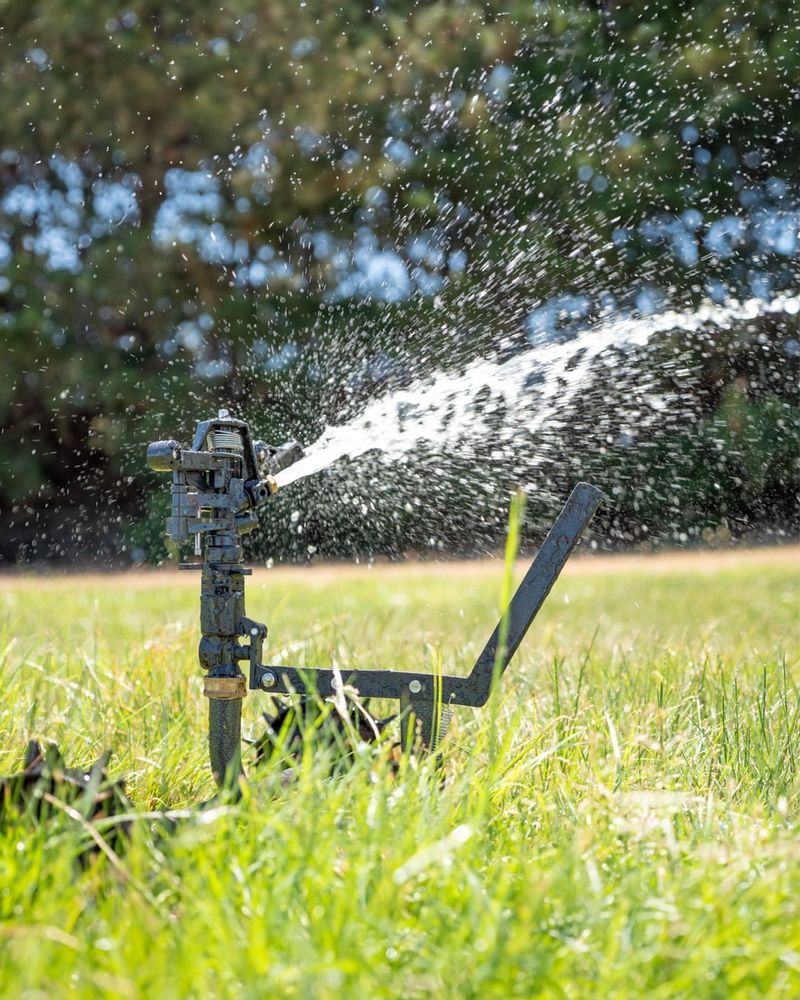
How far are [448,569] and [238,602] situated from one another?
232 inches

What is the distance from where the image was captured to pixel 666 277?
7.29 m

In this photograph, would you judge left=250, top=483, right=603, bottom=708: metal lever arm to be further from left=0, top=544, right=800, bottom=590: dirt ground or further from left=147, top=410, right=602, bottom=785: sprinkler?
left=0, top=544, right=800, bottom=590: dirt ground

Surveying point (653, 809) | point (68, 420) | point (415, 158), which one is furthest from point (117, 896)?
point (68, 420)

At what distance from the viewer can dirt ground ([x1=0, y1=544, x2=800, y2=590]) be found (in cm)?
675

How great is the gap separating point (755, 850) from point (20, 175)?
9414 millimetres

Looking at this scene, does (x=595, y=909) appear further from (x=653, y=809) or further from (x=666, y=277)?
(x=666, y=277)

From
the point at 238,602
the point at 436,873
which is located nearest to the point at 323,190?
the point at 238,602

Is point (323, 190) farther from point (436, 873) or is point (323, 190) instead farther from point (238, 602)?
point (436, 873)

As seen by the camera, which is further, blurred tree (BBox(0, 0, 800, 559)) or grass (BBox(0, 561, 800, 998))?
blurred tree (BBox(0, 0, 800, 559))

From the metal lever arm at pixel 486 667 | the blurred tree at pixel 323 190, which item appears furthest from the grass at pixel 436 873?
the blurred tree at pixel 323 190

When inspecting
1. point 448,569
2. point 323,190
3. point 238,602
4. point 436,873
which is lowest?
point 436,873

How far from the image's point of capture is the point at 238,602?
179 cm

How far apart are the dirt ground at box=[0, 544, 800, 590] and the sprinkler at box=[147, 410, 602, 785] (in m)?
4.23

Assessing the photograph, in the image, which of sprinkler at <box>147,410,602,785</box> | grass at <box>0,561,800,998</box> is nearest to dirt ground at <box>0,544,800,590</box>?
grass at <box>0,561,800,998</box>
